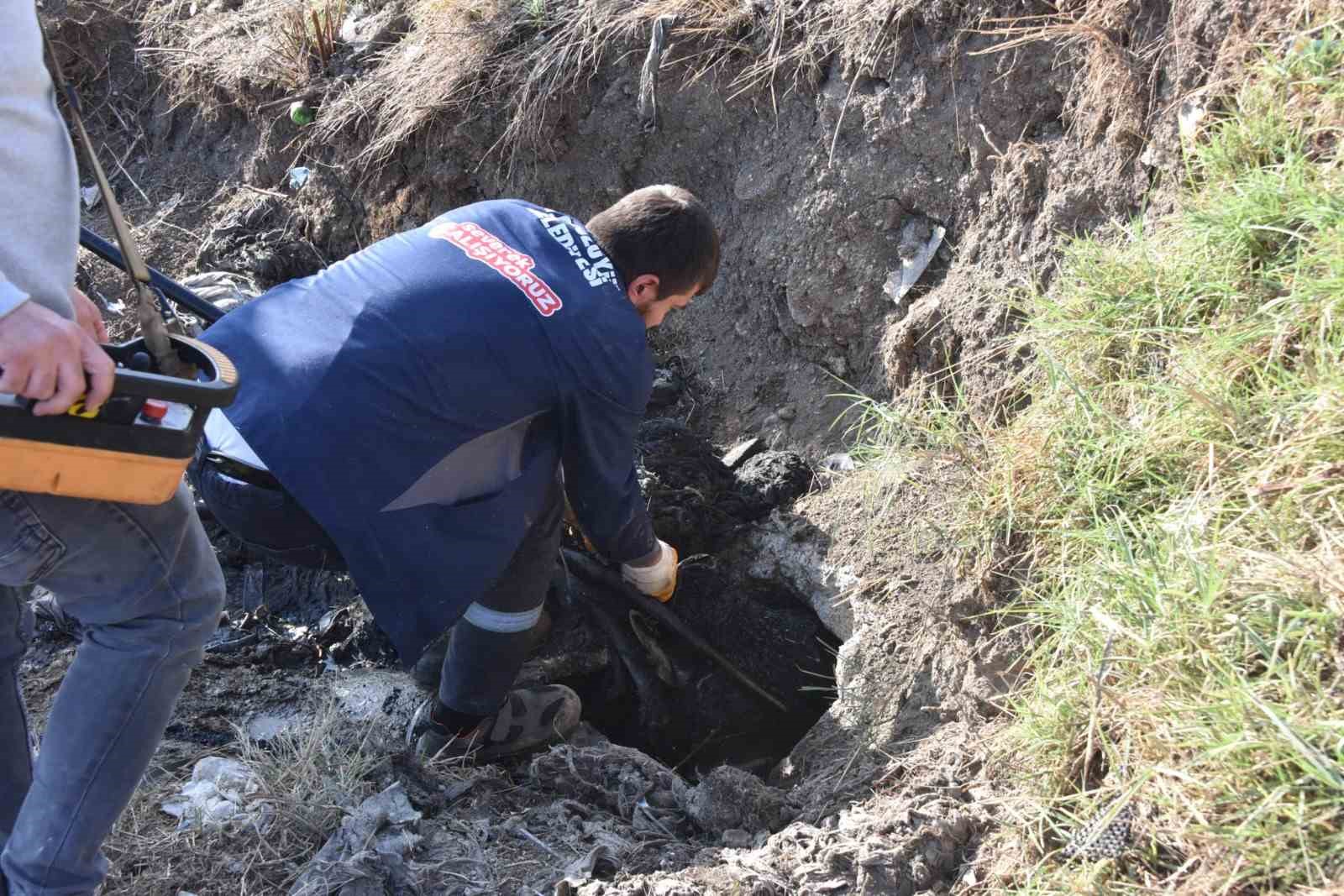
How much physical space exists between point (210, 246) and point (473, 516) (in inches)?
105

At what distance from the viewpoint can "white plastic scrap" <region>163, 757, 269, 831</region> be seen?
7.86 feet

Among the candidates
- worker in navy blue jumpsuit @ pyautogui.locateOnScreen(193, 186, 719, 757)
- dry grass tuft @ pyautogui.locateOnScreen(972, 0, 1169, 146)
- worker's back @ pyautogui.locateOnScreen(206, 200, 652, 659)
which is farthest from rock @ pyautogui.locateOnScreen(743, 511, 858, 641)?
dry grass tuft @ pyautogui.locateOnScreen(972, 0, 1169, 146)

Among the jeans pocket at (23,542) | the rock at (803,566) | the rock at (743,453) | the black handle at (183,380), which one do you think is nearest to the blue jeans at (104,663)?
the jeans pocket at (23,542)

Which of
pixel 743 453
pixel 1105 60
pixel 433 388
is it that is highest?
pixel 1105 60

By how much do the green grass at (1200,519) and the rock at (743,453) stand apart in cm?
90

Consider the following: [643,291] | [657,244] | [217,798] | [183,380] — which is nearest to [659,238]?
[657,244]

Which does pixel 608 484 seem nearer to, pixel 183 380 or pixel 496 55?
pixel 183 380

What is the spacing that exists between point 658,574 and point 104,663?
1.35 m

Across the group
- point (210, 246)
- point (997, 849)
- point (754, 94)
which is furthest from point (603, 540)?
point (210, 246)

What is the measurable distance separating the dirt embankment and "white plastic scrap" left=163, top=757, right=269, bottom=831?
0.08m

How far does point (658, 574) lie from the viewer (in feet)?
9.39

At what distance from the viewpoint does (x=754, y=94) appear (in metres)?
3.74

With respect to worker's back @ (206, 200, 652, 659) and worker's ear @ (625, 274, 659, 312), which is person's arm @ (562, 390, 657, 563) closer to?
worker's back @ (206, 200, 652, 659)

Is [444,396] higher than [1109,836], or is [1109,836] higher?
[444,396]
